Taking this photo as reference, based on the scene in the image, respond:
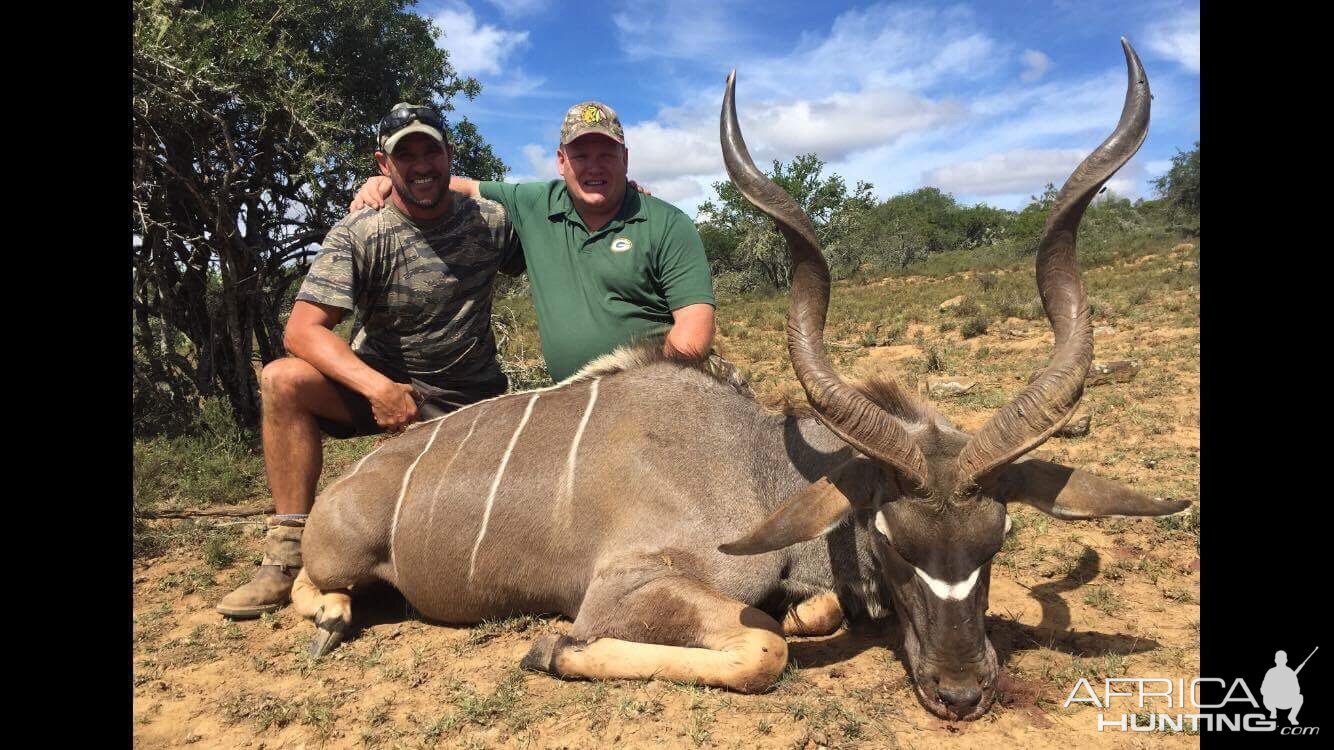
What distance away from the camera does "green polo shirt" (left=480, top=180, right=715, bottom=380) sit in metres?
4.61

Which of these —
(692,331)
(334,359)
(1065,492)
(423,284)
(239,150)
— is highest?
(239,150)

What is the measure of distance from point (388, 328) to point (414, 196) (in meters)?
0.85

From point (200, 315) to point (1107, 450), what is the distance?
8.81 m

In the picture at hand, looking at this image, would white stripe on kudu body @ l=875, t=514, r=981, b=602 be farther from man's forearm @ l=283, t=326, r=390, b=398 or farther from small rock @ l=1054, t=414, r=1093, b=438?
small rock @ l=1054, t=414, r=1093, b=438

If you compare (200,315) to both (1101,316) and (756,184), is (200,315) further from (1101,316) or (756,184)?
(1101,316)

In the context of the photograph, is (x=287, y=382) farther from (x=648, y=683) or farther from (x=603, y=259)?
(x=648, y=683)

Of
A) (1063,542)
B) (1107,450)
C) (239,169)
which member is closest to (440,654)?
(1063,542)

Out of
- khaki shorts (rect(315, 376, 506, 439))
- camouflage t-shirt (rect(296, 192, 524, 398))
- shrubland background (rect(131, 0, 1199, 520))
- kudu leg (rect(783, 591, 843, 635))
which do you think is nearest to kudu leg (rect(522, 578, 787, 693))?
kudu leg (rect(783, 591, 843, 635))

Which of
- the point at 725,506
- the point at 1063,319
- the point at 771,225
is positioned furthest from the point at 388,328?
the point at 771,225

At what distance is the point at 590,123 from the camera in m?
4.57

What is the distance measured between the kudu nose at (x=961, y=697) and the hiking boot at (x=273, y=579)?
346 centimetres

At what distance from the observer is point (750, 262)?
35.3m

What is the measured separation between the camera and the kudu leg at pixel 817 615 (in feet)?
11.0

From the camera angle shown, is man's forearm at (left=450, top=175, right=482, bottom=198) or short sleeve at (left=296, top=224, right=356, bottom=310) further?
man's forearm at (left=450, top=175, right=482, bottom=198)
